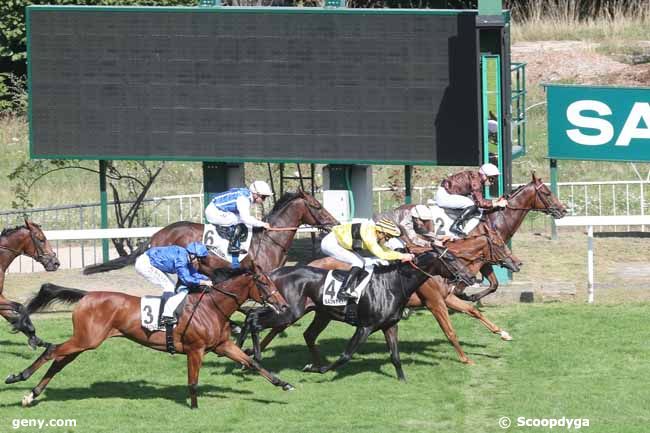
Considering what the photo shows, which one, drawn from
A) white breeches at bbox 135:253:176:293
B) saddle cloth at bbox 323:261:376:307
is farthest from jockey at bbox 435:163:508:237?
white breeches at bbox 135:253:176:293

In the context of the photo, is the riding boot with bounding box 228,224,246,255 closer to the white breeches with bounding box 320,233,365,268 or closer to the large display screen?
the white breeches with bounding box 320,233,365,268

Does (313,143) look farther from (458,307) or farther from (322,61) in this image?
(458,307)

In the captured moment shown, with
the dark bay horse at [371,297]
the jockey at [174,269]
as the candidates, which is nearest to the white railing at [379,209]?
the jockey at [174,269]

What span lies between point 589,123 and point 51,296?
8.77 meters

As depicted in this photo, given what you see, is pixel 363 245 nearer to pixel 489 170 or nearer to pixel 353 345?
pixel 353 345

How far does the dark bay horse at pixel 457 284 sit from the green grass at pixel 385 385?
27 cm

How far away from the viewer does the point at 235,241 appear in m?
16.0

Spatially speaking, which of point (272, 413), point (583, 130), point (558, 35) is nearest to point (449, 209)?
point (583, 130)

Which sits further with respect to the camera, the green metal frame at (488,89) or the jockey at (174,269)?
the green metal frame at (488,89)

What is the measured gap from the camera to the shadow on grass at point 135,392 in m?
13.7

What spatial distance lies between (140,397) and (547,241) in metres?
8.97

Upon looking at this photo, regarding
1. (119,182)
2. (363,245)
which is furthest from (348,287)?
(119,182)

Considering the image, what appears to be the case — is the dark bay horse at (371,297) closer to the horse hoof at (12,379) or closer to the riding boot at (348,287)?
the riding boot at (348,287)

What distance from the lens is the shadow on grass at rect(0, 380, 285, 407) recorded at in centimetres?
1369
